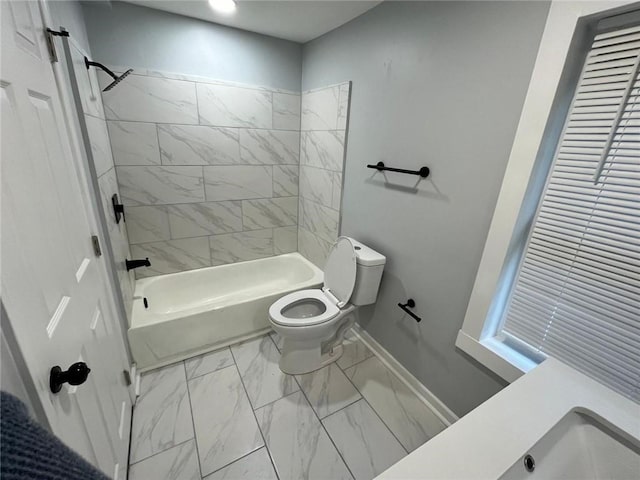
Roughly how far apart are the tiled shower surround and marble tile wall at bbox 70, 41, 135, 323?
0.22m

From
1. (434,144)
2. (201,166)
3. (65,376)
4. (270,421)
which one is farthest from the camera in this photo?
(201,166)

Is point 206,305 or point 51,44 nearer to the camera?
point 51,44

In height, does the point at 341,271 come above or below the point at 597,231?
below

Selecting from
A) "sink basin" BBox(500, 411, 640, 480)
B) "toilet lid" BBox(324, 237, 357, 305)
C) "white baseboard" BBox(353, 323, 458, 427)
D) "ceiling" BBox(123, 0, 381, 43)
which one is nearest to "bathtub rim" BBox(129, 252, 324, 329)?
"toilet lid" BBox(324, 237, 357, 305)

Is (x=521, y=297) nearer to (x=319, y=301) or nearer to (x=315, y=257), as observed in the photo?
(x=319, y=301)

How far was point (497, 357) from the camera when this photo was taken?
1.21 metres

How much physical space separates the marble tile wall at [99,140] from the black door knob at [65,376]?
0.97 m

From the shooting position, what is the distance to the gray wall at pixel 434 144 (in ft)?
3.67

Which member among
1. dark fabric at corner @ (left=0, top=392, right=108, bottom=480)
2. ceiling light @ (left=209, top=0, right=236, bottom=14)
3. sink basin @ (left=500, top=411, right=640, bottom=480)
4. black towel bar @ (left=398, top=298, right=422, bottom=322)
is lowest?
black towel bar @ (left=398, top=298, right=422, bottom=322)

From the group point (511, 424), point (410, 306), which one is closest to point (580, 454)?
point (511, 424)

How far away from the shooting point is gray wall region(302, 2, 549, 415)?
112cm

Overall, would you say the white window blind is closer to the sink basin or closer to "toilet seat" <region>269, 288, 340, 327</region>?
the sink basin

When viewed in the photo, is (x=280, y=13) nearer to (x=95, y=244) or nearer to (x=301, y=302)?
(x=95, y=244)

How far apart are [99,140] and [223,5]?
1.10 meters
